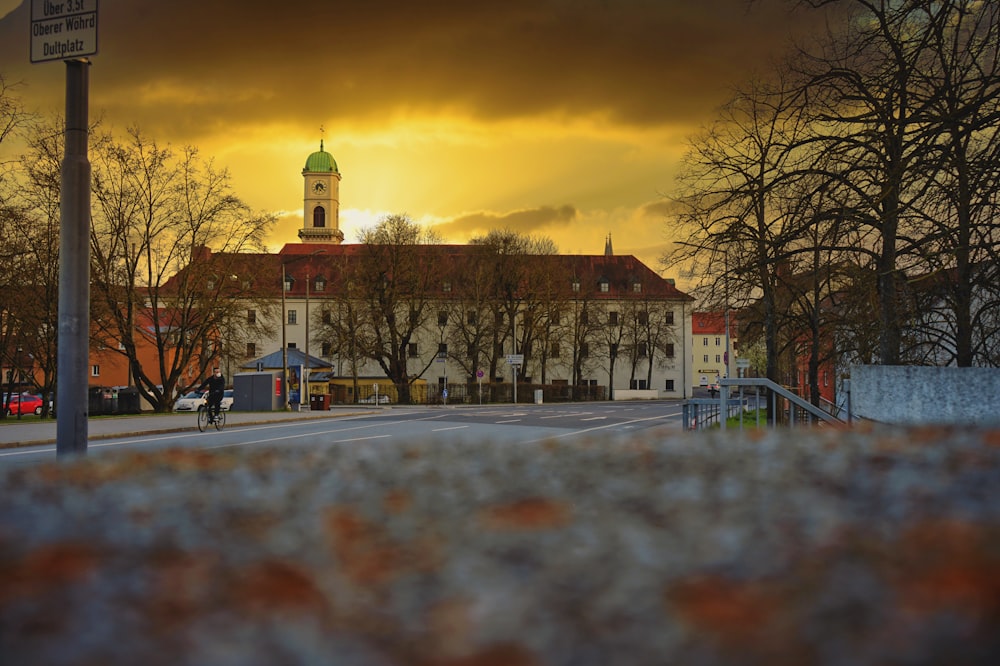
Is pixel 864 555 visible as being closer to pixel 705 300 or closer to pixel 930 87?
pixel 930 87

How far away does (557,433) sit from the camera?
23.1m

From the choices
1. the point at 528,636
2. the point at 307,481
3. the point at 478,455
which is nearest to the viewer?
the point at 528,636

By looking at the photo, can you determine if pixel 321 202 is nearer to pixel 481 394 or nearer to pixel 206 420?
pixel 481 394

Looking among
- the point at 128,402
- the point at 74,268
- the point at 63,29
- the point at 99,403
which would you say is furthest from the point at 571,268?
the point at 63,29

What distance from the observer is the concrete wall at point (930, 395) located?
11727 millimetres

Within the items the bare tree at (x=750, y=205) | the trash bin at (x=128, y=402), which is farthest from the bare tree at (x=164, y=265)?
the bare tree at (x=750, y=205)

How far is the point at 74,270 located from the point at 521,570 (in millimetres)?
9216

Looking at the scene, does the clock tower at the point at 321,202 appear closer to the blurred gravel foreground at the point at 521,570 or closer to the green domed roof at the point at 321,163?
the green domed roof at the point at 321,163

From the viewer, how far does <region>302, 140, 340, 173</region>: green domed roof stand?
370ft

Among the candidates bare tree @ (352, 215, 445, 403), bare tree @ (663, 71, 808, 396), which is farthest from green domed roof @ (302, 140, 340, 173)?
bare tree @ (663, 71, 808, 396)

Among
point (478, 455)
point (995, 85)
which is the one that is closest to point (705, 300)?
point (995, 85)

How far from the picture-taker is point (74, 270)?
9070 millimetres

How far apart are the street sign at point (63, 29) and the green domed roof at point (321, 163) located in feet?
348

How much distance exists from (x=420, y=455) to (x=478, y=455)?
18cm
